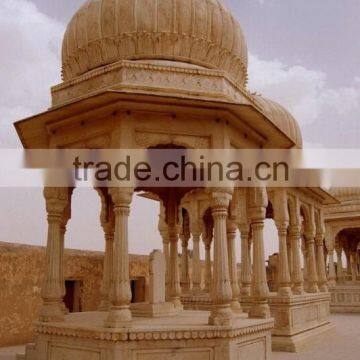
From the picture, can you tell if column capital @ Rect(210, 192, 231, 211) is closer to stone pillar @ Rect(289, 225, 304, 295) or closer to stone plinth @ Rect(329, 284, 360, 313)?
stone pillar @ Rect(289, 225, 304, 295)

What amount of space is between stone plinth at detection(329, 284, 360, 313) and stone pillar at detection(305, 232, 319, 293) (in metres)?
8.52

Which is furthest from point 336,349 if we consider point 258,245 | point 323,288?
point 323,288

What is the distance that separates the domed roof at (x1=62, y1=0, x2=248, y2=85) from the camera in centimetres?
902

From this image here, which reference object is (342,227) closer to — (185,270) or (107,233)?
(185,270)

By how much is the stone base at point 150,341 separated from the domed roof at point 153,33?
4.68 metres

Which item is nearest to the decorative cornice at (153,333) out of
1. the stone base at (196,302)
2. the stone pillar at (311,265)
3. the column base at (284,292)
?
the column base at (284,292)

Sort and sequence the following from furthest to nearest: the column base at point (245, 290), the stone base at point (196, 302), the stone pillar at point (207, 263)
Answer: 1. the stone pillar at point (207, 263)
2. the stone base at point (196, 302)
3. the column base at point (245, 290)

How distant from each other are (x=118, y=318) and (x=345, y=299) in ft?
68.9

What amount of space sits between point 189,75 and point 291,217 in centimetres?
862

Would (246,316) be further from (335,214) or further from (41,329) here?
(335,214)

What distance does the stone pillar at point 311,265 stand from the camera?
17.5 metres

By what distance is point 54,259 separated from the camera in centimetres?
878

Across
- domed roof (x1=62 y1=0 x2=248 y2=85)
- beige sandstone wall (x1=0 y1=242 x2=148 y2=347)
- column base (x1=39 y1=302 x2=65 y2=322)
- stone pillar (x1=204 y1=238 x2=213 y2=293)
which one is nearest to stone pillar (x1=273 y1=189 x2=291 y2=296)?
stone pillar (x1=204 y1=238 x2=213 y2=293)

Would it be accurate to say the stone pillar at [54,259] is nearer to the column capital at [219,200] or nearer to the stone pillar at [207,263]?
the column capital at [219,200]
